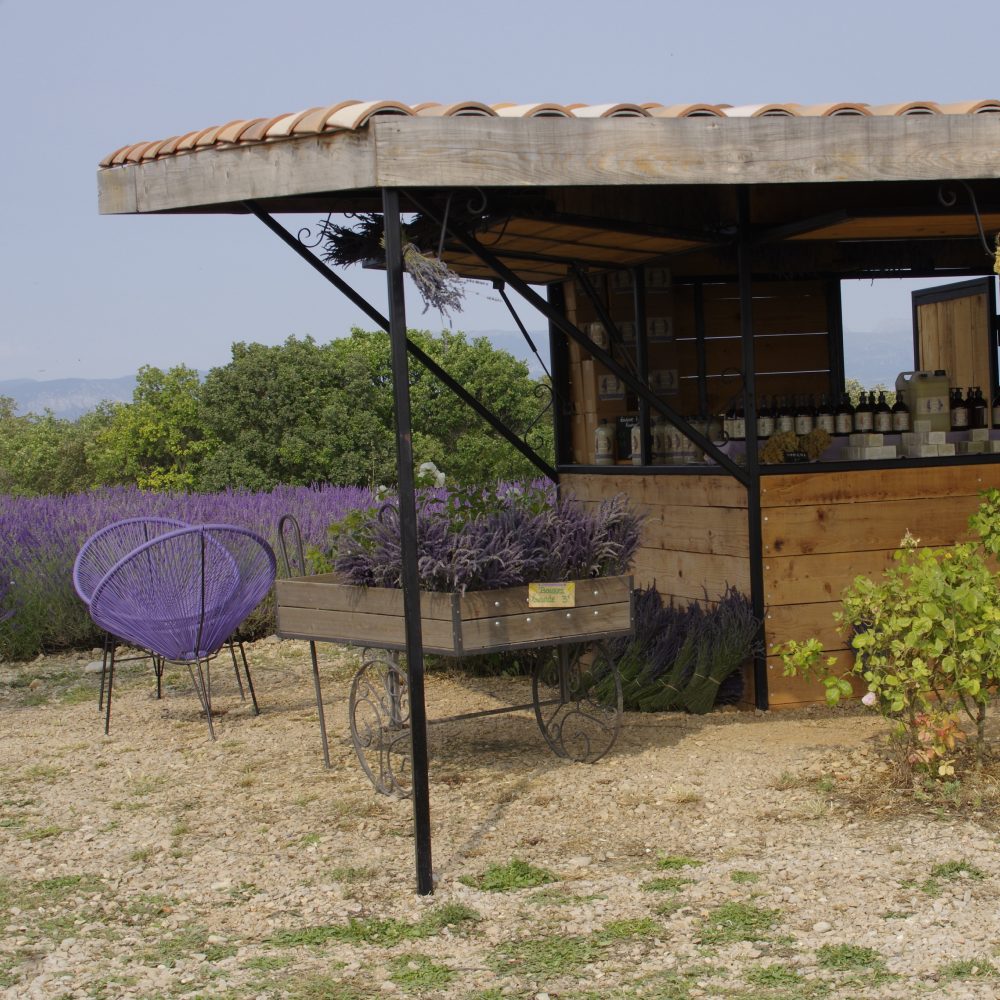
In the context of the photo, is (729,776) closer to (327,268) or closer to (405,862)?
(405,862)

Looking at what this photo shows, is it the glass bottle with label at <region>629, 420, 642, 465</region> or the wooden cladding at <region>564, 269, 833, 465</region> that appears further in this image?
the wooden cladding at <region>564, 269, 833, 465</region>

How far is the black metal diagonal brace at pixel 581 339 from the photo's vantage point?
4.78m

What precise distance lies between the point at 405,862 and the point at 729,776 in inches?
54.3

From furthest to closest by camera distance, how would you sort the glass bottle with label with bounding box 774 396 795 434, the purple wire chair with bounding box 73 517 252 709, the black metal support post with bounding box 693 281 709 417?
1. the black metal support post with bounding box 693 281 709 417
2. the purple wire chair with bounding box 73 517 252 709
3. the glass bottle with label with bounding box 774 396 795 434

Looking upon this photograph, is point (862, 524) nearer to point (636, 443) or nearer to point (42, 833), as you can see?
point (636, 443)

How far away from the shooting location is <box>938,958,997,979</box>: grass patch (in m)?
3.04

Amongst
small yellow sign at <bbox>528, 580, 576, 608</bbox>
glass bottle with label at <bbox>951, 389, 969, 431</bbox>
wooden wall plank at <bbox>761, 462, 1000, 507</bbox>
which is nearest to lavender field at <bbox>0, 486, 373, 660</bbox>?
wooden wall plank at <bbox>761, 462, 1000, 507</bbox>

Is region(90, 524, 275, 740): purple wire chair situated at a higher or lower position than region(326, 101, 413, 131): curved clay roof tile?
lower

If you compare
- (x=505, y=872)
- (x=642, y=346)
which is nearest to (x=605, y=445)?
(x=642, y=346)

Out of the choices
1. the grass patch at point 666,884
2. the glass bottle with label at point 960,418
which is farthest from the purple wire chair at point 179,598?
the glass bottle with label at point 960,418

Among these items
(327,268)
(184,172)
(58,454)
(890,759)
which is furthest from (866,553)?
(58,454)

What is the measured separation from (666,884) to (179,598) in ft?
10.7

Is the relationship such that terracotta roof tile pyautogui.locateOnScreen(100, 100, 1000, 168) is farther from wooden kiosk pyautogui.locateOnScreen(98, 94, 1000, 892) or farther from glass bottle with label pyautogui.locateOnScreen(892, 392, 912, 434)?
glass bottle with label pyautogui.locateOnScreen(892, 392, 912, 434)

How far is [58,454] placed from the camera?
24.7 metres
